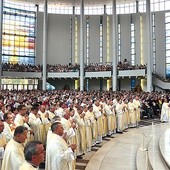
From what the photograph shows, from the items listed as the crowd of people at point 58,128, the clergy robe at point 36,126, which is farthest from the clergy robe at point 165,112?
the clergy robe at point 36,126

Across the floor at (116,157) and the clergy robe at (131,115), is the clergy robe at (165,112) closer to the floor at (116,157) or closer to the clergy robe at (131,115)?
the clergy robe at (131,115)

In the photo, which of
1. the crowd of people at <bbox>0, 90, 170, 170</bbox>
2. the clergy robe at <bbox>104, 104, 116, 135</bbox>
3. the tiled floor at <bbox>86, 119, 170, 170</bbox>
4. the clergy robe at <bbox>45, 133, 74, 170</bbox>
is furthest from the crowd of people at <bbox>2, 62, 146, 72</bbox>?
the clergy robe at <bbox>45, 133, 74, 170</bbox>

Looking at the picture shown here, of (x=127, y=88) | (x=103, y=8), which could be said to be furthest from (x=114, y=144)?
(x=103, y=8)

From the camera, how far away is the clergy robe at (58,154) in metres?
4.41

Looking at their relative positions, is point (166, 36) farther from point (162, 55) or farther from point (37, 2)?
point (37, 2)

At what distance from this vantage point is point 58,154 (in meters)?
4.44

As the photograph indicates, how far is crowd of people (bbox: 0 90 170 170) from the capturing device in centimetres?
376

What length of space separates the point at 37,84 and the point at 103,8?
43.6ft

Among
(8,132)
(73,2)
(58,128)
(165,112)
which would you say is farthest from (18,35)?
(58,128)

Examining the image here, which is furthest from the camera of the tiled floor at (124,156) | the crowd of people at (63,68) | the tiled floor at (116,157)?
the crowd of people at (63,68)

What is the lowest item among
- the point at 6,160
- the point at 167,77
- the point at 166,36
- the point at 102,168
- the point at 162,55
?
the point at 102,168

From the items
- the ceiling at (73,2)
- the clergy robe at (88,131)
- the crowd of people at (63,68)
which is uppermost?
the ceiling at (73,2)

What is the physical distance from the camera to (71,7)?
123ft

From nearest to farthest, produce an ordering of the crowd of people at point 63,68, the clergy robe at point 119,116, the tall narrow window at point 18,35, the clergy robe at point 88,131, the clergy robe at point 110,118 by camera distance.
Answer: the clergy robe at point 88,131 → the clergy robe at point 110,118 → the clergy robe at point 119,116 → the crowd of people at point 63,68 → the tall narrow window at point 18,35
